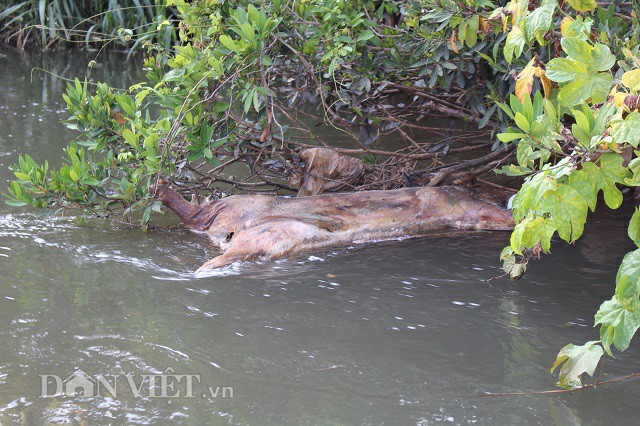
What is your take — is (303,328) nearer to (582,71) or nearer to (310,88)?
(582,71)

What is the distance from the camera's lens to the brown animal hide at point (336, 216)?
4418 millimetres

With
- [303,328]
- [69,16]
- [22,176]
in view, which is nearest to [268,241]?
[303,328]

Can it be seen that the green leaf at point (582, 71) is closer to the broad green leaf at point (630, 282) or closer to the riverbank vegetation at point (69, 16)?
the broad green leaf at point (630, 282)

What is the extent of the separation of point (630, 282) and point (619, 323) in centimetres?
16

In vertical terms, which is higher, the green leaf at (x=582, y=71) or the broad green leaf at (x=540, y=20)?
the broad green leaf at (x=540, y=20)

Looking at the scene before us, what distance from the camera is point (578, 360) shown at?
268 centimetres

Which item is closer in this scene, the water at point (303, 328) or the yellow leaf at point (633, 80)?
the yellow leaf at point (633, 80)

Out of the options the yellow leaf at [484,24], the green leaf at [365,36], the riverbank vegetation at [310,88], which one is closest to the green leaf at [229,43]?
the riverbank vegetation at [310,88]

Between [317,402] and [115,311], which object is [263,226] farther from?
[317,402]

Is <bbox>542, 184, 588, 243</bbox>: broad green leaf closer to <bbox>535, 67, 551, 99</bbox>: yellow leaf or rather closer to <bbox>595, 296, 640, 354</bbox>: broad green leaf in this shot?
<bbox>595, 296, 640, 354</bbox>: broad green leaf

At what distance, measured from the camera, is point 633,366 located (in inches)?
124

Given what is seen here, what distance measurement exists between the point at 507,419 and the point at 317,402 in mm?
709

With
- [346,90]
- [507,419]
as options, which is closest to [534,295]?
[507,419]

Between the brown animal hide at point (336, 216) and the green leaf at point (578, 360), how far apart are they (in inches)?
76.4
